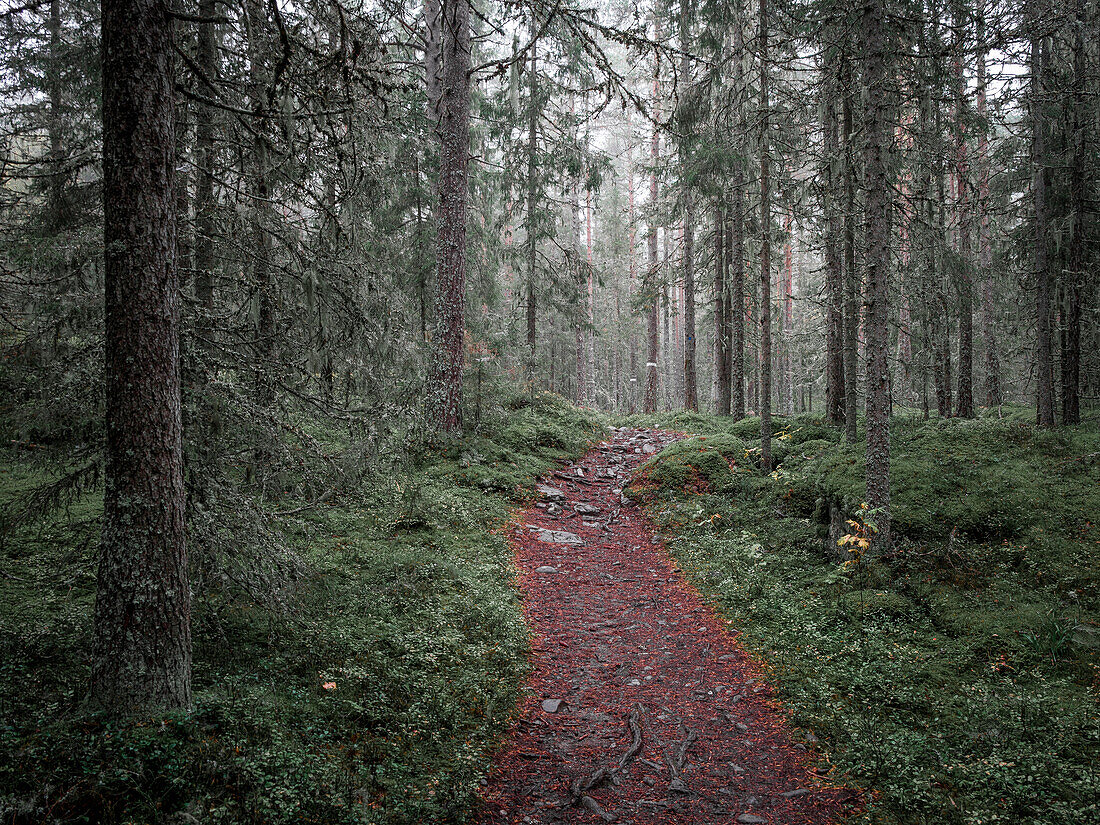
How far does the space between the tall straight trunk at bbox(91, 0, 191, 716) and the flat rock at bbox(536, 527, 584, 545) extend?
714cm

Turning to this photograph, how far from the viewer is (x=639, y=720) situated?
17.3ft

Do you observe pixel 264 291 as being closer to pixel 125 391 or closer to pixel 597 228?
pixel 125 391

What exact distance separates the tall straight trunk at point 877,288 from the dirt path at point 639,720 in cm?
295

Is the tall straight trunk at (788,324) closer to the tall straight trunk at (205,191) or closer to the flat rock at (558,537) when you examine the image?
the flat rock at (558,537)

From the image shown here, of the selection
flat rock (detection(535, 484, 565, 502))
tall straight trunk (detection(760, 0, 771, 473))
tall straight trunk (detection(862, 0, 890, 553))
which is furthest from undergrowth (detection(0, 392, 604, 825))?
tall straight trunk (detection(760, 0, 771, 473))

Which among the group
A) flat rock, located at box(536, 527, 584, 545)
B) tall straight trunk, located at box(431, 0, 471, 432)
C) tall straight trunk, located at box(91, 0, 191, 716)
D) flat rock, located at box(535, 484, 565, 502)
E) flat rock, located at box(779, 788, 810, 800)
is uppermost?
tall straight trunk, located at box(431, 0, 471, 432)

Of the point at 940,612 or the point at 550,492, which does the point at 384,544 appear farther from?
the point at 940,612

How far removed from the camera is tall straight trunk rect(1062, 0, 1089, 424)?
454 inches

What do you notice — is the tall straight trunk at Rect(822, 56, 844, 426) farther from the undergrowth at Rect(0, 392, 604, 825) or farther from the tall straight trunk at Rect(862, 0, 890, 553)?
the undergrowth at Rect(0, 392, 604, 825)

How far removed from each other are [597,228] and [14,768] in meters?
46.6

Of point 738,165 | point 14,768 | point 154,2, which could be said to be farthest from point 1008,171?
point 14,768

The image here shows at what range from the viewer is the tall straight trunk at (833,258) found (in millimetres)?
9453

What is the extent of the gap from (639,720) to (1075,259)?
14.3 m

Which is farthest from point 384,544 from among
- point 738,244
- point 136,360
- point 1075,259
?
point 1075,259
